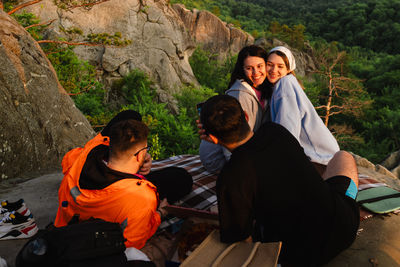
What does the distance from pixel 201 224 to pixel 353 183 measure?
1288 millimetres

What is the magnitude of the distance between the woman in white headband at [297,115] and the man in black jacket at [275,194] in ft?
4.11

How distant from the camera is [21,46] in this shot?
13.7 feet

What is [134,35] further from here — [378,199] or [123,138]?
[378,199]

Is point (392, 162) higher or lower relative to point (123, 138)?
lower

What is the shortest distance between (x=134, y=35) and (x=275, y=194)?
14.8 meters

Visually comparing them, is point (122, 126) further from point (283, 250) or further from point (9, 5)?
point (9, 5)

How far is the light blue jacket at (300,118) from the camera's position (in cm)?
291

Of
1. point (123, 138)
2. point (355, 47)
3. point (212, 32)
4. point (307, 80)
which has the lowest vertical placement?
point (307, 80)

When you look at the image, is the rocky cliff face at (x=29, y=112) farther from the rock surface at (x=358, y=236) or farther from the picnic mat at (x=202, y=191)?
the picnic mat at (x=202, y=191)

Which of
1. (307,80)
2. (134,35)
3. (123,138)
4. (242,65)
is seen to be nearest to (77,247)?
(123,138)

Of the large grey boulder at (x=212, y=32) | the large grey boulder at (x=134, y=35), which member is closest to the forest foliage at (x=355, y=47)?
the large grey boulder at (x=212, y=32)

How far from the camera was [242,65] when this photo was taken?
10.5ft

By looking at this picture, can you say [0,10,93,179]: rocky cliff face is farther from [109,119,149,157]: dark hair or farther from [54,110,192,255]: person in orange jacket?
[109,119,149,157]: dark hair

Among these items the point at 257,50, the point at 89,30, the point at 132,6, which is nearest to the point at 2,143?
the point at 257,50
